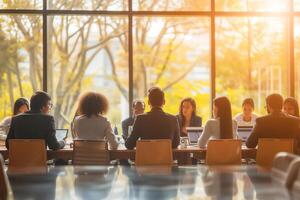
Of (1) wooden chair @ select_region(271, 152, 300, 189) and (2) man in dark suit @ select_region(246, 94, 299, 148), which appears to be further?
(2) man in dark suit @ select_region(246, 94, 299, 148)

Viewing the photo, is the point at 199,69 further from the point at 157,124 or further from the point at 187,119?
the point at 157,124

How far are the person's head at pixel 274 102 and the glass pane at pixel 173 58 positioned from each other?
127 inches

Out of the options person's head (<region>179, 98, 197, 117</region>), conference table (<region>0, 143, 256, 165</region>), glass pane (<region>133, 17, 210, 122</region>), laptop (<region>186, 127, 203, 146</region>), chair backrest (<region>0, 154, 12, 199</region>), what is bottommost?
conference table (<region>0, 143, 256, 165</region>)

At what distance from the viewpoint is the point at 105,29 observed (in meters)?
9.08

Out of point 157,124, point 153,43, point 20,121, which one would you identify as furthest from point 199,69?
point 20,121

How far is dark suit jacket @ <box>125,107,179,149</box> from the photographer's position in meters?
5.80

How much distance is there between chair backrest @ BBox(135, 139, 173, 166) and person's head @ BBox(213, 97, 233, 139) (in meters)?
0.84

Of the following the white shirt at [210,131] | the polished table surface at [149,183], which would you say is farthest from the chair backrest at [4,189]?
the white shirt at [210,131]

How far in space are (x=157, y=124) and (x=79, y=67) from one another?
3545 mm

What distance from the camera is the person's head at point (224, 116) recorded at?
5980mm

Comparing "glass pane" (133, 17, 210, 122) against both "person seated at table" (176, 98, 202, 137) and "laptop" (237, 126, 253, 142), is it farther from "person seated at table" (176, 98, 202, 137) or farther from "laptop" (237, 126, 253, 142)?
"laptop" (237, 126, 253, 142)

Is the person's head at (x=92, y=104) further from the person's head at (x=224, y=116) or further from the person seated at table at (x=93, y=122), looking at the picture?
the person's head at (x=224, y=116)

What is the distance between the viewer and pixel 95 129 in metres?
5.79

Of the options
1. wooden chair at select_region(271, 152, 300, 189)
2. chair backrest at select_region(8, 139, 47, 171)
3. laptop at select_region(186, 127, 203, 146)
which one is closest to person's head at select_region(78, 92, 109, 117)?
chair backrest at select_region(8, 139, 47, 171)
